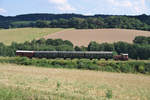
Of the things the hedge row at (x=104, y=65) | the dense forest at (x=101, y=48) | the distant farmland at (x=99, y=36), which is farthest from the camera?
the distant farmland at (x=99, y=36)

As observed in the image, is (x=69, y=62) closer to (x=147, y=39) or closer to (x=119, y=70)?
(x=119, y=70)

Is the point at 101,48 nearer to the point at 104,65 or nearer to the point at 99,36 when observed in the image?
the point at 99,36

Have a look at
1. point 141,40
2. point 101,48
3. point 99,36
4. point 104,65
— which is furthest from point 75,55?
point 99,36

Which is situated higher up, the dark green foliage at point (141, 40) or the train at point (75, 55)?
the dark green foliage at point (141, 40)

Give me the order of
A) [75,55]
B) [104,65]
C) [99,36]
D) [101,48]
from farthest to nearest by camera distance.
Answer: [99,36]
[101,48]
[75,55]
[104,65]

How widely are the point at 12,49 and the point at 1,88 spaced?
50368 millimetres

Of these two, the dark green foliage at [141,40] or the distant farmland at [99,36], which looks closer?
the dark green foliage at [141,40]

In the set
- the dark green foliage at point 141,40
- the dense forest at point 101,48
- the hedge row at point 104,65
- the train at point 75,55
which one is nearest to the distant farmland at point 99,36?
the dark green foliage at point 141,40

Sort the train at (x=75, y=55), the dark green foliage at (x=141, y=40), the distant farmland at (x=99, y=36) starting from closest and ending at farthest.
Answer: the train at (x=75, y=55)
the dark green foliage at (x=141, y=40)
the distant farmland at (x=99, y=36)

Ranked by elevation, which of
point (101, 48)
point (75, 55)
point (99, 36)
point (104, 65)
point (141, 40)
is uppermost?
point (99, 36)

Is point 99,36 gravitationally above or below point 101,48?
above

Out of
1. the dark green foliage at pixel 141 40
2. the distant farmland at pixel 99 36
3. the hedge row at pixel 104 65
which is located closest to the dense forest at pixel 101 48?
the dark green foliage at pixel 141 40

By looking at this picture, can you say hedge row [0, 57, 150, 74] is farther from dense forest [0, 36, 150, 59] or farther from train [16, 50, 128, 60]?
dense forest [0, 36, 150, 59]

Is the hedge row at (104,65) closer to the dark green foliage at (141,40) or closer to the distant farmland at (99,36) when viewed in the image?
the dark green foliage at (141,40)
